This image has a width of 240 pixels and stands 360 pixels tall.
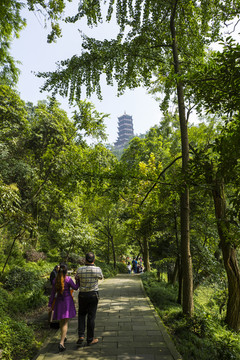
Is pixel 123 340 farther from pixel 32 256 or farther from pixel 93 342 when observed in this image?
pixel 32 256

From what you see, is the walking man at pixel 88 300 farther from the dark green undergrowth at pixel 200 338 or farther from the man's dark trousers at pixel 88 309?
the dark green undergrowth at pixel 200 338

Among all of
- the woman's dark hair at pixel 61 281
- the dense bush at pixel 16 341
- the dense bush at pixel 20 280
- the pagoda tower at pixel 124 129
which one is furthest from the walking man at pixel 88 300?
the pagoda tower at pixel 124 129

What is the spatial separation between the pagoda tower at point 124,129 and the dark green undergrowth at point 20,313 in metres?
154

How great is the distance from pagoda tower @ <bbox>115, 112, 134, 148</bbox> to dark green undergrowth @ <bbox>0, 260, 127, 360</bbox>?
154 meters

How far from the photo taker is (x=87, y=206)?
2070 cm

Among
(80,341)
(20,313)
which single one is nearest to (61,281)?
(80,341)

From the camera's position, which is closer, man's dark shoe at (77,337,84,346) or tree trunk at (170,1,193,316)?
man's dark shoe at (77,337,84,346)

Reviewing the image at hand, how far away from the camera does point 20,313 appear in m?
6.73

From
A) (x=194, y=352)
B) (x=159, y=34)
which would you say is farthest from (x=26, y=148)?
(x=194, y=352)

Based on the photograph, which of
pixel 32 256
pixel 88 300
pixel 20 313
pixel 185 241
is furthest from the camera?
pixel 32 256

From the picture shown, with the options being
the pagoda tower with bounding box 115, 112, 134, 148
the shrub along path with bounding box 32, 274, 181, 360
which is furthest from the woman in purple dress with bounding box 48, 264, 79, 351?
the pagoda tower with bounding box 115, 112, 134, 148

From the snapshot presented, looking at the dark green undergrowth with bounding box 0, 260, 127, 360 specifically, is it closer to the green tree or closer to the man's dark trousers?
the man's dark trousers

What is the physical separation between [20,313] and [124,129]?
532ft

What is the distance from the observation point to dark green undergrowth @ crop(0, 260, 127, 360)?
434 centimetres
